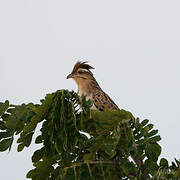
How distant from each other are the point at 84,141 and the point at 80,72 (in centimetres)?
538

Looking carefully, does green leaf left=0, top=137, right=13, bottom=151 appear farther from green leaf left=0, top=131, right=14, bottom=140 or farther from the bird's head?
the bird's head

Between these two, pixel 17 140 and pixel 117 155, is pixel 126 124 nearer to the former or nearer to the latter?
pixel 117 155

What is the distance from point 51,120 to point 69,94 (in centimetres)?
36

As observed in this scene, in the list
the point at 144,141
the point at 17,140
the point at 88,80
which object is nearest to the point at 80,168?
the point at 144,141

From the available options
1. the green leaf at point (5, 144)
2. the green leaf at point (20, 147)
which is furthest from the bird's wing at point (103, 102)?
the green leaf at point (5, 144)

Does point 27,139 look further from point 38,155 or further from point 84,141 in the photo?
point 84,141

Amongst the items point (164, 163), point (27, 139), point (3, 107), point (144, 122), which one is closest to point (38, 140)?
point (27, 139)

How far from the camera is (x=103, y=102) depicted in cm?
1012

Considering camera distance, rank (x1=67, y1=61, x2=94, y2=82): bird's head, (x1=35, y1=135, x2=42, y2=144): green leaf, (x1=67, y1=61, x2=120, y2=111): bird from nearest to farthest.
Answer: (x1=35, y1=135, x2=42, y2=144): green leaf, (x1=67, y1=61, x2=120, y2=111): bird, (x1=67, y1=61, x2=94, y2=82): bird's head

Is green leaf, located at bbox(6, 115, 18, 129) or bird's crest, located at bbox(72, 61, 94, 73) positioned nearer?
green leaf, located at bbox(6, 115, 18, 129)

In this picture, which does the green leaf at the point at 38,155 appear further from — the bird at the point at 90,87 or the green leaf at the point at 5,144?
the bird at the point at 90,87

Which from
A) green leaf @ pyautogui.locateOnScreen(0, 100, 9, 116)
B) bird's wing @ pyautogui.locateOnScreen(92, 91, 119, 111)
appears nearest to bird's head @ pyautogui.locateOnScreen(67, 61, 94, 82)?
bird's wing @ pyautogui.locateOnScreen(92, 91, 119, 111)

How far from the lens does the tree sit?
5.07m

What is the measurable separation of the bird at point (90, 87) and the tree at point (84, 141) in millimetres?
4289
